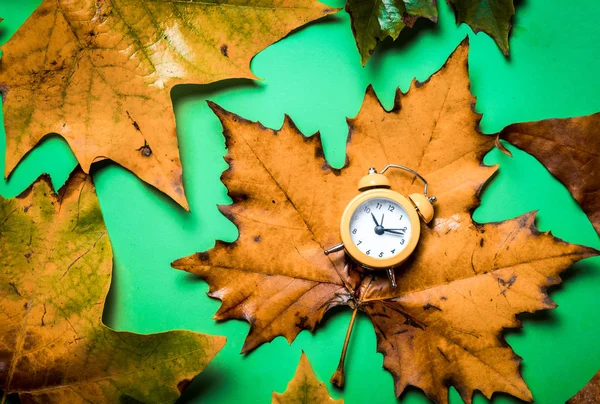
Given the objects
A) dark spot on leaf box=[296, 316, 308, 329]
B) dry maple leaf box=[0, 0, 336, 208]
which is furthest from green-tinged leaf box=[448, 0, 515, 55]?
dark spot on leaf box=[296, 316, 308, 329]

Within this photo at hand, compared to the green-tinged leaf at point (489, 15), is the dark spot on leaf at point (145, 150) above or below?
above

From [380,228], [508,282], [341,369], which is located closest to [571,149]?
[508,282]

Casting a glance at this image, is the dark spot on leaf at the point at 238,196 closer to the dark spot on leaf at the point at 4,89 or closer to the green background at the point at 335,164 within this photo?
the green background at the point at 335,164

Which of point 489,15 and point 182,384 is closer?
point 182,384

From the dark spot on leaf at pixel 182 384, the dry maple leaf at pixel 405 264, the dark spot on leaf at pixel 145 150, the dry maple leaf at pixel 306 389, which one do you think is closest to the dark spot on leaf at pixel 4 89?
the dark spot on leaf at pixel 145 150

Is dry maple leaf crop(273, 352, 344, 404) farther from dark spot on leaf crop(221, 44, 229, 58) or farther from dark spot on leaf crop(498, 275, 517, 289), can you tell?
dark spot on leaf crop(221, 44, 229, 58)

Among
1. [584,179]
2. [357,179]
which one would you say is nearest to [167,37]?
[357,179]

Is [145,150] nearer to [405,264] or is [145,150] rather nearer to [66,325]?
[66,325]
